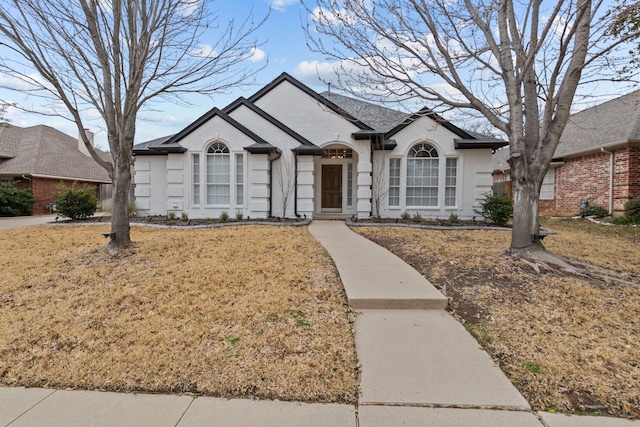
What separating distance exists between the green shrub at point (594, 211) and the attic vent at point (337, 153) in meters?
11.4

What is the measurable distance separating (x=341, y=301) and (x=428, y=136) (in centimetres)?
984

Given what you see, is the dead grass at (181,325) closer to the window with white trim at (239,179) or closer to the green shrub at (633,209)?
the window with white trim at (239,179)

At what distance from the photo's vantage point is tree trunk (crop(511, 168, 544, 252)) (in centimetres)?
589

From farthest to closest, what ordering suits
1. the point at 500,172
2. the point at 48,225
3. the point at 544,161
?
the point at 500,172 → the point at 48,225 → the point at 544,161

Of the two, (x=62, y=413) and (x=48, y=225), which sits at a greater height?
(x=48, y=225)

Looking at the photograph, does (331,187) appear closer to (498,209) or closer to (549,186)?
(498,209)

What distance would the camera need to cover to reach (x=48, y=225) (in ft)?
38.4

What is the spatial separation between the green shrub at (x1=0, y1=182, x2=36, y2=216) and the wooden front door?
16425mm

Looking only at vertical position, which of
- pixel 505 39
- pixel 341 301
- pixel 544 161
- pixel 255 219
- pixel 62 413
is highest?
pixel 505 39

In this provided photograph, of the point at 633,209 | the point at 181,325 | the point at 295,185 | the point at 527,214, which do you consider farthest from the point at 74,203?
the point at 633,209

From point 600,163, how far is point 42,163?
98.5ft

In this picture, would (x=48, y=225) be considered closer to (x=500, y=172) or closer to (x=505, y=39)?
(x=505, y=39)

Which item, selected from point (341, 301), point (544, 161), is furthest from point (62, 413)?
point (544, 161)

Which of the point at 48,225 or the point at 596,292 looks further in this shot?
the point at 48,225
